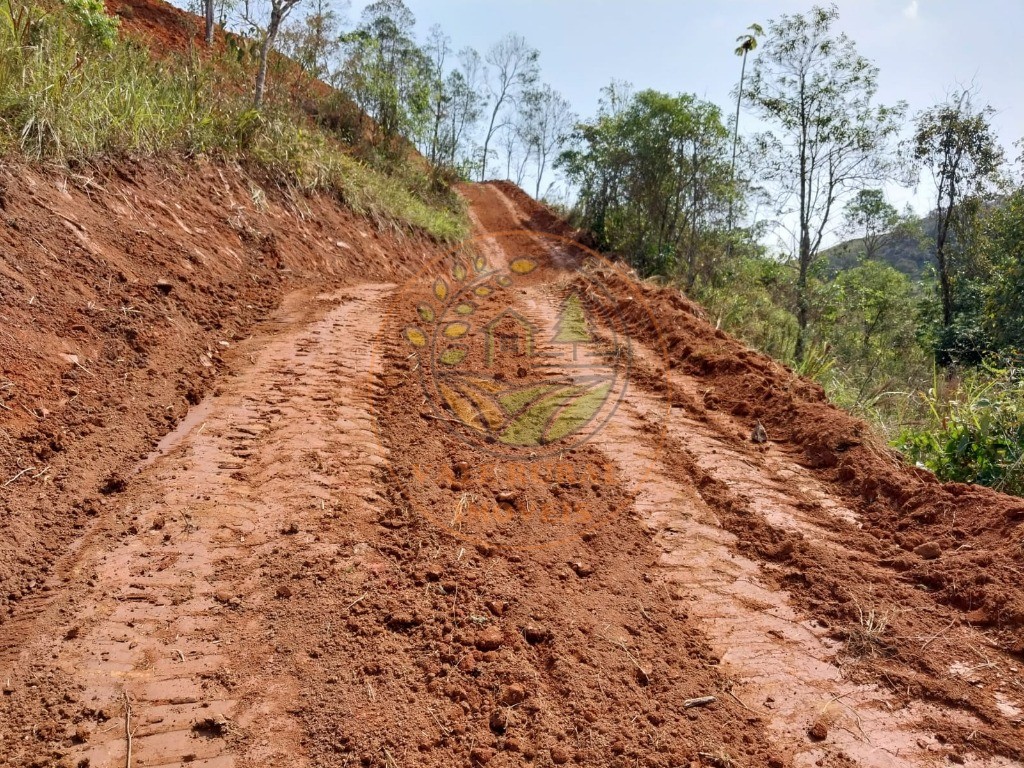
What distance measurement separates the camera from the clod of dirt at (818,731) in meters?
1.78

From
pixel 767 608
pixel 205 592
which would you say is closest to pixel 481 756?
pixel 205 592

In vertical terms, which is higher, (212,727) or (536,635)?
(536,635)

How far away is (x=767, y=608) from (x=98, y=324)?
3828mm

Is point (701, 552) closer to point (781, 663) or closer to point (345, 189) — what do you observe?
point (781, 663)

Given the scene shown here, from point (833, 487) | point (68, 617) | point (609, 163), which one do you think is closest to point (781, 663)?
point (833, 487)

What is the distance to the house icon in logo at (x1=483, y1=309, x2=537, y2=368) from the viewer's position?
5.21 m

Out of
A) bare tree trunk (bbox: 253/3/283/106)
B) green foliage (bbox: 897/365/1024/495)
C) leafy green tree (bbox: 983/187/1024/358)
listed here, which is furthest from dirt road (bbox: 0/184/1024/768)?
leafy green tree (bbox: 983/187/1024/358)

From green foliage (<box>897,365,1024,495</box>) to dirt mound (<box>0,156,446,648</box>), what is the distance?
15.5ft

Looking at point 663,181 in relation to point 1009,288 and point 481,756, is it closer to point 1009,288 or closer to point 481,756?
point 1009,288

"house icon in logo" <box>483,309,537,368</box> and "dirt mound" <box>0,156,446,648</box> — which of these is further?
"house icon in logo" <box>483,309,537,368</box>

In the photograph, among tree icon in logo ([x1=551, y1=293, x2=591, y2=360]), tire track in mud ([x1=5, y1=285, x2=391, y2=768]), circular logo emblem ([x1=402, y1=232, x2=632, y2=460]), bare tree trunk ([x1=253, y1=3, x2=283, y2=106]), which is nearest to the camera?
tire track in mud ([x1=5, y1=285, x2=391, y2=768])

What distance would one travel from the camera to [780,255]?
16453 millimetres

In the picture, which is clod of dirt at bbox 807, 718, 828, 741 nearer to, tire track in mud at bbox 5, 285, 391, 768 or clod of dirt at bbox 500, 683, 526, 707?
clod of dirt at bbox 500, 683, 526, 707

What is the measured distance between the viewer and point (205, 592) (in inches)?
82.6
